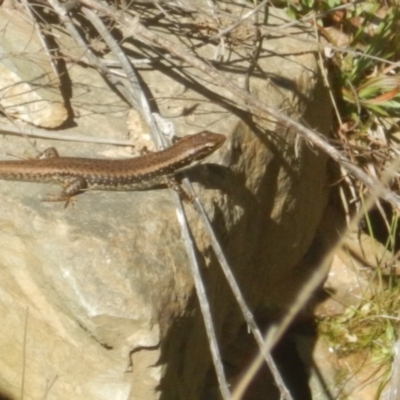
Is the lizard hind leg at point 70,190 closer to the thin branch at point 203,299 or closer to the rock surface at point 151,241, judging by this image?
A: the rock surface at point 151,241

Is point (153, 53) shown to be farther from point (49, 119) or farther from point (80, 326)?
point (80, 326)

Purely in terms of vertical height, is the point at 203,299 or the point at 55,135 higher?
the point at 55,135

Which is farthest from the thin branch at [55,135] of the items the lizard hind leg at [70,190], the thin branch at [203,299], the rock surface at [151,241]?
the thin branch at [203,299]

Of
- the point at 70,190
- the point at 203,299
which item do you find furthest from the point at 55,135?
the point at 203,299

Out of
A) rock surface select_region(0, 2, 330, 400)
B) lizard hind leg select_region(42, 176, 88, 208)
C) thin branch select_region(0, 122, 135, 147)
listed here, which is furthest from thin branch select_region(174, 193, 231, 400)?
thin branch select_region(0, 122, 135, 147)

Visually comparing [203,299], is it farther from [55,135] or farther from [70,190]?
[55,135]

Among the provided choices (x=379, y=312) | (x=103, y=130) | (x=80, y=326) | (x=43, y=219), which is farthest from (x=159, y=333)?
(x=379, y=312)

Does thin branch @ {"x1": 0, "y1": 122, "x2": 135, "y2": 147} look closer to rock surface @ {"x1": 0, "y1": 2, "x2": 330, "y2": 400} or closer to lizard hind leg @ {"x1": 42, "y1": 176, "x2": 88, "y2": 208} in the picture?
rock surface @ {"x1": 0, "y1": 2, "x2": 330, "y2": 400}

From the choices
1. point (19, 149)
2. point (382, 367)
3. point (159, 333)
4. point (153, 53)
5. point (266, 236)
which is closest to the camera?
point (159, 333)
